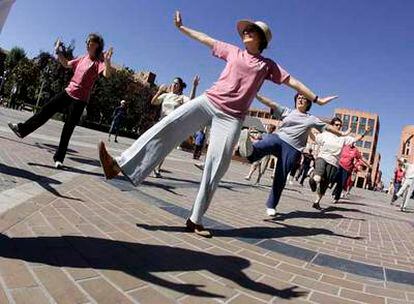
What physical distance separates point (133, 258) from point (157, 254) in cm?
25

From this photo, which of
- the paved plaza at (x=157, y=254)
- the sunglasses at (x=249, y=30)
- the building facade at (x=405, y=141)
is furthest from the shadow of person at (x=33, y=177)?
the building facade at (x=405, y=141)

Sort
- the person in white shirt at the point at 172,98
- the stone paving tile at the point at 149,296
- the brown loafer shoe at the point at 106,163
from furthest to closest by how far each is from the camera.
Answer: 1. the person in white shirt at the point at 172,98
2. the brown loafer shoe at the point at 106,163
3. the stone paving tile at the point at 149,296

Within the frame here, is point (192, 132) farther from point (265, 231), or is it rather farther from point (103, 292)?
point (103, 292)

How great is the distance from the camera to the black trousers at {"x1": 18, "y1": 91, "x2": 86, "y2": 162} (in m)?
6.13

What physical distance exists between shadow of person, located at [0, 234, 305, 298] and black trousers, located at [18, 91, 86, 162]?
11.5 feet

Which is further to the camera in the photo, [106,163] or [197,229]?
[197,229]

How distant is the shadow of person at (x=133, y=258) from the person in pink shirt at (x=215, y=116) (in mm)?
789

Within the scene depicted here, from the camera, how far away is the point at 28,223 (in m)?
3.01

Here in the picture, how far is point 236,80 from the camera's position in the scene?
13.1 feet

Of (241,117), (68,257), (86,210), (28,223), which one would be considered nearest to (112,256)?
(68,257)

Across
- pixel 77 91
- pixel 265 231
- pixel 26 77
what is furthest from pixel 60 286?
pixel 26 77

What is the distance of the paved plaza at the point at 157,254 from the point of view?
2.27m

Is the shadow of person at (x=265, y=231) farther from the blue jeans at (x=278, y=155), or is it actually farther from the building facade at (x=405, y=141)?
the building facade at (x=405, y=141)

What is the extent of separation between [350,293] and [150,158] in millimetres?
2034
